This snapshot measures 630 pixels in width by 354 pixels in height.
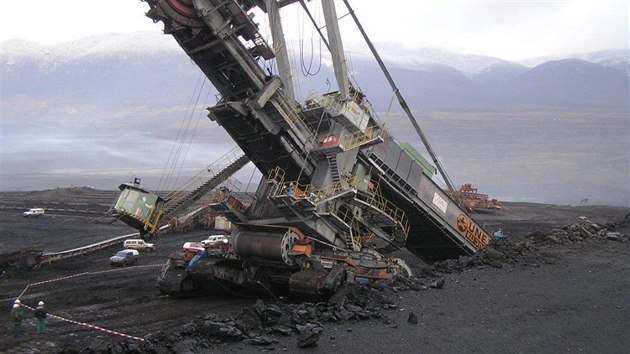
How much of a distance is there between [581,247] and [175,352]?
13.8 meters


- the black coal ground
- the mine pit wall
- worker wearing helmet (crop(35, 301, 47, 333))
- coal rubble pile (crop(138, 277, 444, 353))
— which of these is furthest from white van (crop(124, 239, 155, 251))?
coal rubble pile (crop(138, 277, 444, 353))

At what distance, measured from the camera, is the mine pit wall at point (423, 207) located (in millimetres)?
14781

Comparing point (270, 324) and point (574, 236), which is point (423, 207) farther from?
point (270, 324)

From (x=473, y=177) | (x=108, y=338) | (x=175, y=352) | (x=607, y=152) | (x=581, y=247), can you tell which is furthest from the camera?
(x=607, y=152)

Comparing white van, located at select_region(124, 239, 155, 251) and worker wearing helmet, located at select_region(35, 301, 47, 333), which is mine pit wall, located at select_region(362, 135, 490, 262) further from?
white van, located at select_region(124, 239, 155, 251)

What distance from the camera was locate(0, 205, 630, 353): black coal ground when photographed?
761 cm

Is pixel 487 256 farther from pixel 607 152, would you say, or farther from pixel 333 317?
pixel 607 152

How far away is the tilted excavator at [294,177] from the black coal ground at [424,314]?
3.66ft

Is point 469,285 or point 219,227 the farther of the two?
point 219,227

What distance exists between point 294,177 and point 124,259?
1328 centimetres

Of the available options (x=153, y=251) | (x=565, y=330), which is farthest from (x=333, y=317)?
(x=153, y=251)

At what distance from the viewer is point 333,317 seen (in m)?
8.72

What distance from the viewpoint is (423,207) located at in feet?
49.4

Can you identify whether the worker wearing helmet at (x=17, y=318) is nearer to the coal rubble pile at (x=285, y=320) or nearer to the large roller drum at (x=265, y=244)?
the coal rubble pile at (x=285, y=320)
